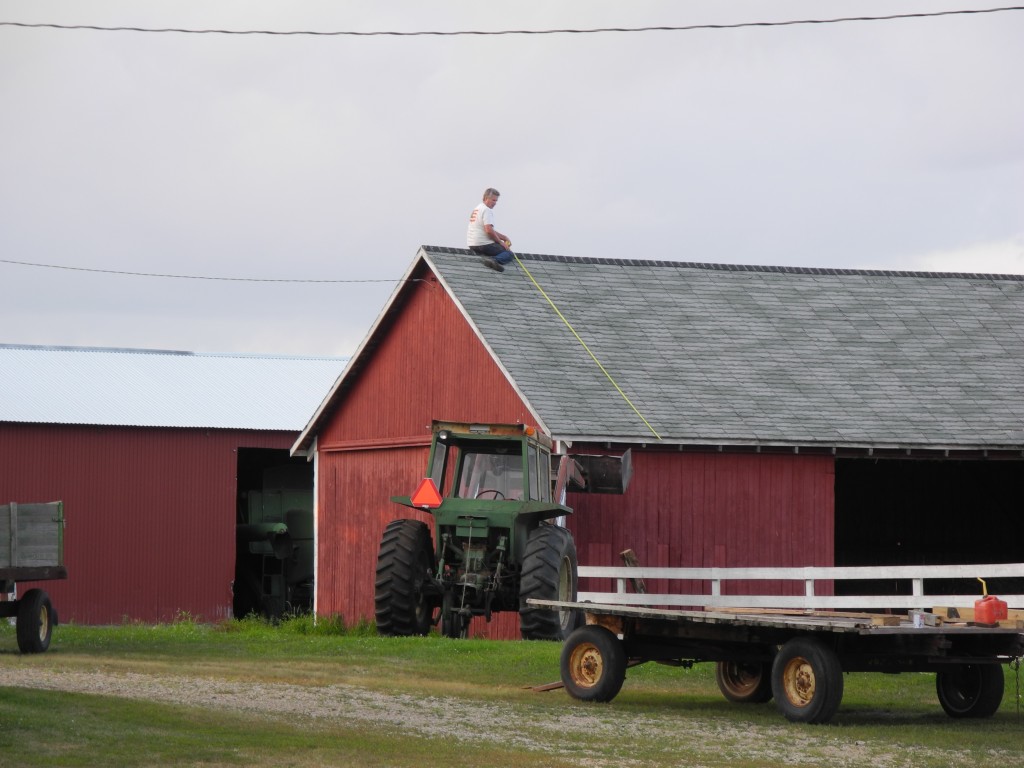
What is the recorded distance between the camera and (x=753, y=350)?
26922 millimetres

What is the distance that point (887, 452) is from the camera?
24578 millimetres

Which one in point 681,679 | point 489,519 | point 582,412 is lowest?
point 681,679

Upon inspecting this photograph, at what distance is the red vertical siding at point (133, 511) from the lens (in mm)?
32844

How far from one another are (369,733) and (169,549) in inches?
874

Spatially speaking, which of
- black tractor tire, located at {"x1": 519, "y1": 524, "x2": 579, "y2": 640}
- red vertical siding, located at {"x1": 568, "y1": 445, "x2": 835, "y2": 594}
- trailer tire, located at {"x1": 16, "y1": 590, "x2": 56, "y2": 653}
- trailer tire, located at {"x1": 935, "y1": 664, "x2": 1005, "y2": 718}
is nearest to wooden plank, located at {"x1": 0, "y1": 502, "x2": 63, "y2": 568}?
trailer tire, located at {"x1": 16, "y1": 590, "x2": 56, "y2": 653}

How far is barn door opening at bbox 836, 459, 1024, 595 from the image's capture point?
102 ft

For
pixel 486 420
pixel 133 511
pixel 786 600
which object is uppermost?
pixel 486 420

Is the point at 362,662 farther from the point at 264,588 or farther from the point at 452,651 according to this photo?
the point at 264,588

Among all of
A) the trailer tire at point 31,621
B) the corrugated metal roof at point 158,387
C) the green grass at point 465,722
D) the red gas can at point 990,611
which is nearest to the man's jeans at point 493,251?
the corrugated metal roof at point 158,387

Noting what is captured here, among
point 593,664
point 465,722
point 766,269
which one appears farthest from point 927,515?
point 465,722

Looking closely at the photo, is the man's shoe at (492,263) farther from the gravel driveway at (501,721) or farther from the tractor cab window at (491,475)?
the gravel driveway at (501,721)

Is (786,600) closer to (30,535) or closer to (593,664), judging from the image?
(593,664)

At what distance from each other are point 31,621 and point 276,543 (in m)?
16.0

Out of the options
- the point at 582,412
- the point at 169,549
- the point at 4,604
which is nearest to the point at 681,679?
the point at 582,412
